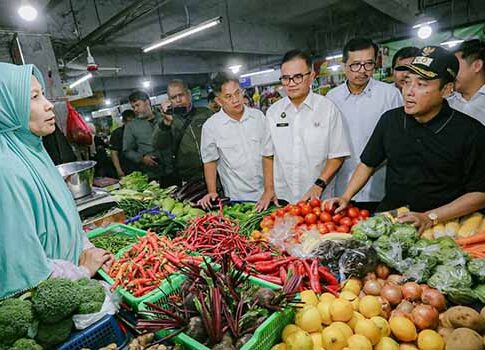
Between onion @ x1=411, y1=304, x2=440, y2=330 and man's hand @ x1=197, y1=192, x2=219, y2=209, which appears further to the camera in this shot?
man's hand @ x1=197, y1=192, x2=219, y2=209

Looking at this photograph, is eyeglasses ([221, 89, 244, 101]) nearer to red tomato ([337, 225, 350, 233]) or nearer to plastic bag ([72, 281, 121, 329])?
red tomato ([337, 225, 350, 233])

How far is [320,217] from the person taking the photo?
8.45ft

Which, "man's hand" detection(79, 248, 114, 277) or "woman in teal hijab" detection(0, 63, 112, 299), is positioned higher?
"woman in teal hijab" detection(0, 63, 112, 299)

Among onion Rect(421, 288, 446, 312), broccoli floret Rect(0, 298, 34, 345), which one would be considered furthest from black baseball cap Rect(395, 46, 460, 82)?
broccoli floret Rect(0, 298, 34, 345)

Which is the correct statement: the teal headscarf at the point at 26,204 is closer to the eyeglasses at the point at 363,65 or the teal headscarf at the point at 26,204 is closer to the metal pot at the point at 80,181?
the metal pot at the point at 80,181

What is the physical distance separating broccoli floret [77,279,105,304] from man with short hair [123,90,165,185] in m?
4.56

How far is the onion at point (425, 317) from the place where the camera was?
1462mm

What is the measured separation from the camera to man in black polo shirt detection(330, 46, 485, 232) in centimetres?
221

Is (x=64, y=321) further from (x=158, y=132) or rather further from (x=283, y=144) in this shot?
(x=158, y=132)

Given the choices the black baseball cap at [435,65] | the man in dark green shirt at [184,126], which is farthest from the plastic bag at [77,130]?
the black baseball cap at [435,65]

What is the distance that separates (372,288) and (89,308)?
5.04ft

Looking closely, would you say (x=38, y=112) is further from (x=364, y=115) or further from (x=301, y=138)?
(x=364, y=115)

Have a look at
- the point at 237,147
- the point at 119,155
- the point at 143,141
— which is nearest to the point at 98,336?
the point at 237,147

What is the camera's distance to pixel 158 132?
567cm
